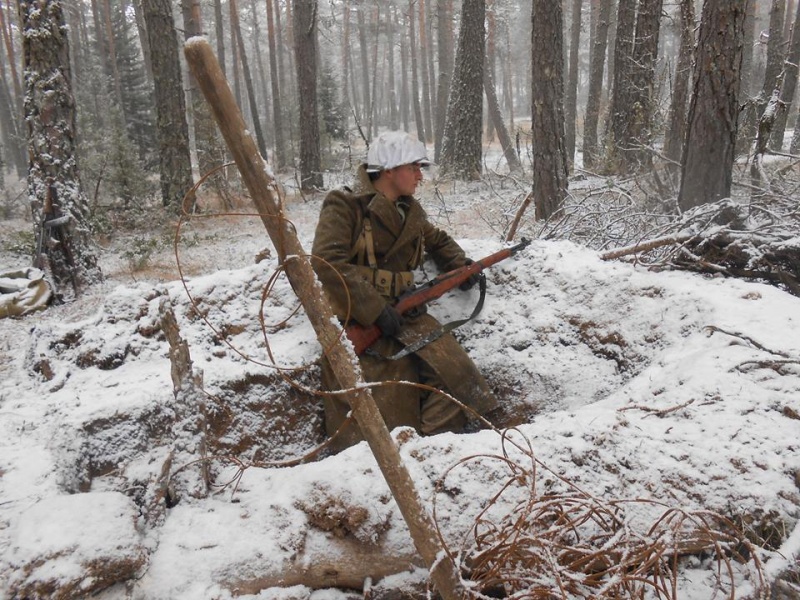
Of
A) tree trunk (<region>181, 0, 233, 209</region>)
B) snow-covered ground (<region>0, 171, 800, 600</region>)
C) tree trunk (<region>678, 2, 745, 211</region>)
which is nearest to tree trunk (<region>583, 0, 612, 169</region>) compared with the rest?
tree trunk (<region>181, 0, 233, 209</region>)

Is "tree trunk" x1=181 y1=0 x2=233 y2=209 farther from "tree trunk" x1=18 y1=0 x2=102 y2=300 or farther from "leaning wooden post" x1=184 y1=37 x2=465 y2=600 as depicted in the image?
"leaning wooden post" x1=184 y1=37 x2=465 y2=600

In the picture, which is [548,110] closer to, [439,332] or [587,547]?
[439,332]

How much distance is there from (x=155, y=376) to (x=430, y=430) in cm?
169

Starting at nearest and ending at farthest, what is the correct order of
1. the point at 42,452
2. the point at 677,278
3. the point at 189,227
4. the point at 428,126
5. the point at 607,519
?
the point at 607,519 < the point at 42,452 < the point at 677,278 < the point at 189,227 < the point at 428,126

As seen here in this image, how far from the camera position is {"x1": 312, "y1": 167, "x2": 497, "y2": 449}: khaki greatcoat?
3.23 metres

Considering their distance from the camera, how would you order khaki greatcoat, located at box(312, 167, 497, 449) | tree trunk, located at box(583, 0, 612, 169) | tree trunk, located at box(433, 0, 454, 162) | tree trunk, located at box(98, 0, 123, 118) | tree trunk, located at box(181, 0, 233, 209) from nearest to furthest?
khaki greatcoat, located at box(312, 167, 497, 449) → tree trunk, located at box(181, 0, 233, 209) → tree trunk, located at box(583, 0, 612, 169) → tree trunk, located at box(433, 0, 454, 162) → tree trunk, located at box(98, 0, 123, 118)

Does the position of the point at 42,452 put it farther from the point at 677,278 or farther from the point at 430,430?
the point at 677,278

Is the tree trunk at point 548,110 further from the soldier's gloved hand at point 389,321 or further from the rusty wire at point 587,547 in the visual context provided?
the rusty wire at point 587,547

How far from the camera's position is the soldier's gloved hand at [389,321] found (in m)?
3.28

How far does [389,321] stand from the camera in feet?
10.8

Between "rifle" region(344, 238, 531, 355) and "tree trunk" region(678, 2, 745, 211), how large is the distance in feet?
5.84

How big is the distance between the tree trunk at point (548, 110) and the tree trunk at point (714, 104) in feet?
6.43

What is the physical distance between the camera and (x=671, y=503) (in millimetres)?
1794

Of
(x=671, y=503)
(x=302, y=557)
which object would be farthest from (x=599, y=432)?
(x=302, y=557)
